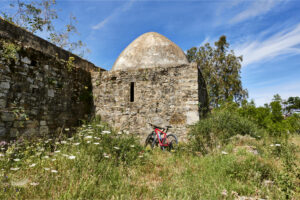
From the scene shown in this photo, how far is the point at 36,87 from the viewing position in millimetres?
5117

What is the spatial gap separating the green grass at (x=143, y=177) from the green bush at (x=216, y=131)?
772mm

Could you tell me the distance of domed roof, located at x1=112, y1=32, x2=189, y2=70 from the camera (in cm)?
854

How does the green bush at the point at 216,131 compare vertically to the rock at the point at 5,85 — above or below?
below

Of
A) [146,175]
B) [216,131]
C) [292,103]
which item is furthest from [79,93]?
[292,103]

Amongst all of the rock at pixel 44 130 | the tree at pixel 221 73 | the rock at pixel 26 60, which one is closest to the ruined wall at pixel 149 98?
the rock at pixel 44 130

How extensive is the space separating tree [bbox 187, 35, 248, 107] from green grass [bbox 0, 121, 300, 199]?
1380 cm

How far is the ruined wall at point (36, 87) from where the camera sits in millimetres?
4395

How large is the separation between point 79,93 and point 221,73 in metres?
14.9

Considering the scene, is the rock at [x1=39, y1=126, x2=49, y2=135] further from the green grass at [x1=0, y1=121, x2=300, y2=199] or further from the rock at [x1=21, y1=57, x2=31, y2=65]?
the rock at [x1=21, y1=57, x2=31, y2=65]

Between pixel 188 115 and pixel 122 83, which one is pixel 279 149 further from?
pixel 122 83

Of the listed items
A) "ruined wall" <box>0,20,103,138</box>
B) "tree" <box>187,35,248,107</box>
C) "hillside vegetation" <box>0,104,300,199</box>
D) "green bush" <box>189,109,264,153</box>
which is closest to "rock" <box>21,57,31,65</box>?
"ruined wall" <box>0,20,103,138</box>

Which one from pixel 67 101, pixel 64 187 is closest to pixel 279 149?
pixel 64 187

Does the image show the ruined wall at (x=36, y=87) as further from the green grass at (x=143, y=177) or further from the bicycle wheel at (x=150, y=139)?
the bicycle wheel at (x=150, y=139)

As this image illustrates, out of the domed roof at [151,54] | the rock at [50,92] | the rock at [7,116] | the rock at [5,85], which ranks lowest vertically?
the rock at [7,116]
